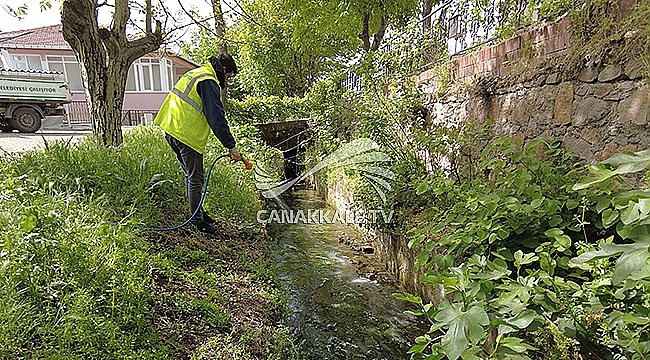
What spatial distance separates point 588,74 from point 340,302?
10.7ft

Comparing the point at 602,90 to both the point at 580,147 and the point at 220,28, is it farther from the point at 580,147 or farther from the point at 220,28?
the point at 220,28

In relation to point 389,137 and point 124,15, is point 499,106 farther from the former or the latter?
point 124,15

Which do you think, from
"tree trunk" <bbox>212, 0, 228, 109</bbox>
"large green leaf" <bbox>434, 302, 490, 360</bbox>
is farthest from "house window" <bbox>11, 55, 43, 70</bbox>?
"large green leaf" <bbox>434, 302, 490, 360</bbox>

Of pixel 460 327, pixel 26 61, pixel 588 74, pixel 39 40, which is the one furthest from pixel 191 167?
pixel 39 40

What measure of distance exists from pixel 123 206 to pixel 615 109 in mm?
4158

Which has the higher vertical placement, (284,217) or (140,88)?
(140,88)

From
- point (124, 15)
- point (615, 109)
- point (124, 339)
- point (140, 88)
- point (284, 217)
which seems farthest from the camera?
point (140, 88)

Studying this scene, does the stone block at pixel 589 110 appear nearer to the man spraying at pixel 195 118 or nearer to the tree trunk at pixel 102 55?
the man spraying at pixel 195 118

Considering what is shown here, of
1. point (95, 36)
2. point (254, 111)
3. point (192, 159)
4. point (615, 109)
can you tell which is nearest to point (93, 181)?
point (192, 159)

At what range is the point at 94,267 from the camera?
243 cm

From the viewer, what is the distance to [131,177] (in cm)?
414

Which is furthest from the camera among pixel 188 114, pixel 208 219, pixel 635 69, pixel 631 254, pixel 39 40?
pixel 39 40

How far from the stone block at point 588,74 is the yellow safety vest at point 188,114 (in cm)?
322

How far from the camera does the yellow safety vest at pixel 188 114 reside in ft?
12.5
